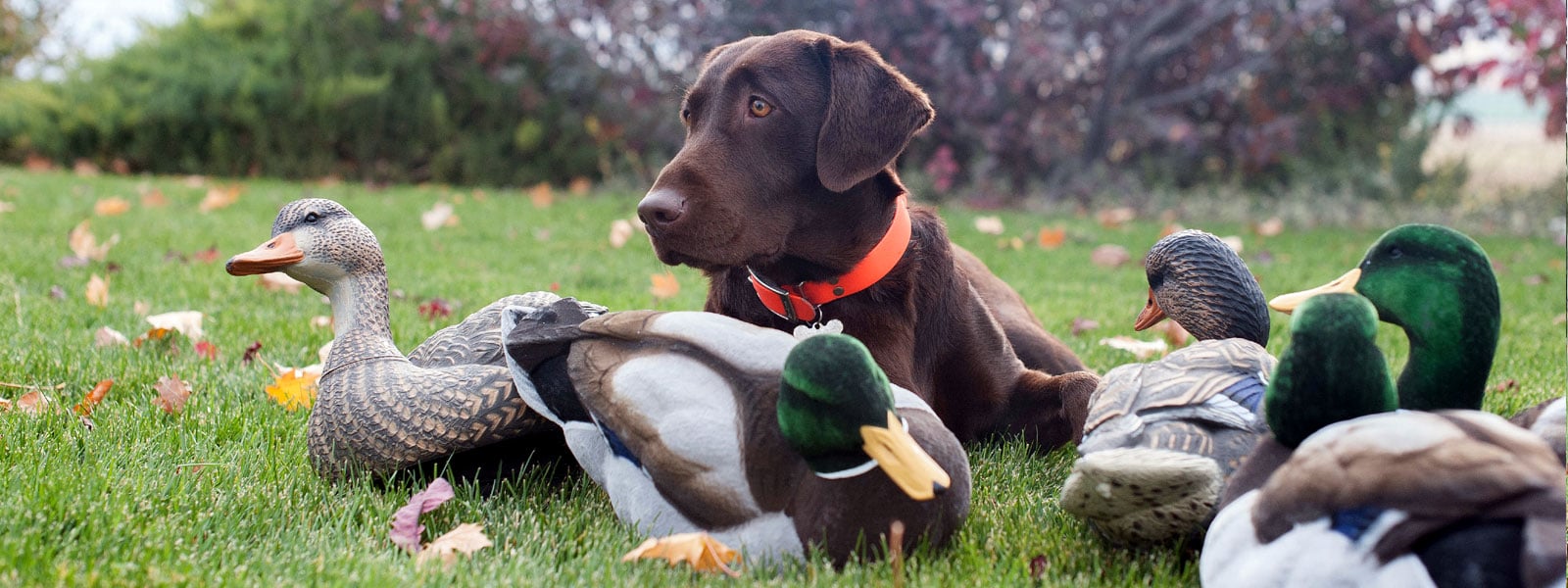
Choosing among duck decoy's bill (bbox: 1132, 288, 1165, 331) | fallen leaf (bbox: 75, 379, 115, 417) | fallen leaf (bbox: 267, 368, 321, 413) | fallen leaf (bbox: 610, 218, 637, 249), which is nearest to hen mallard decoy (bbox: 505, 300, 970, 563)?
duck decoy's bill (bbox: 1132, 288, 1165, 331)

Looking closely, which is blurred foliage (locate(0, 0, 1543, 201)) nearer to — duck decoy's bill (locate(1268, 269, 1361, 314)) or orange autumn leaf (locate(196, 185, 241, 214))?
orange autumn leaf (locate(196, 185, 241, 214))

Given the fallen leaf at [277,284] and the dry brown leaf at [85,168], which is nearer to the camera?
the fallen leaf at [277,284]

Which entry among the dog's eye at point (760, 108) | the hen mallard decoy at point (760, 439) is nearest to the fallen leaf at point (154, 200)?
the dog's eye at point (760, 108)

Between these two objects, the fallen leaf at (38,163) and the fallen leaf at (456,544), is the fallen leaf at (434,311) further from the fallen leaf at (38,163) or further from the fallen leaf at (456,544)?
the fallen leaf at (38,163)

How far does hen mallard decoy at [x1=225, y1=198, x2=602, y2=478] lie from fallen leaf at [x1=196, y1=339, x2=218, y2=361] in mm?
1096

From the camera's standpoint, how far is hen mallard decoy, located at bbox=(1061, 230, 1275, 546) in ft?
5.87

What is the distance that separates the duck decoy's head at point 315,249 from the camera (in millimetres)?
2344

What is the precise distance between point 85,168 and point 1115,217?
9747mm

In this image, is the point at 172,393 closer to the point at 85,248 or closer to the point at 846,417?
the point at 846,417

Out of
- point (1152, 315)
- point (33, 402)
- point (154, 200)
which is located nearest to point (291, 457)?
point (33, 402)

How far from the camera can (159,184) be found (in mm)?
9125

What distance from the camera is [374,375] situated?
2.26 m


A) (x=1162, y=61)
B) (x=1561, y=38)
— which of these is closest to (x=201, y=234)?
(x=1162, y=61)

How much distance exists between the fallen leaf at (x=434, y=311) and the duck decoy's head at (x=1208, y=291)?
2.71 m
